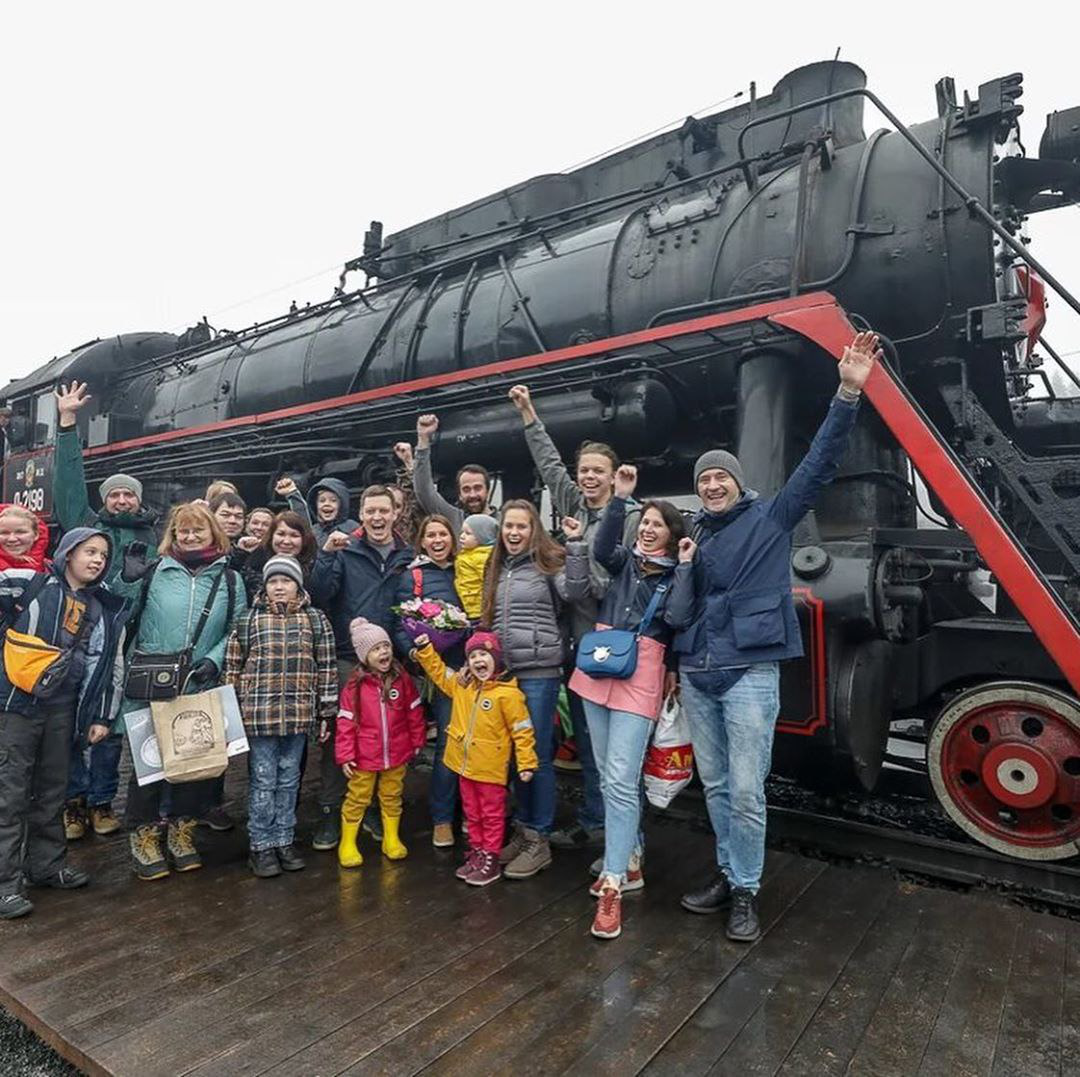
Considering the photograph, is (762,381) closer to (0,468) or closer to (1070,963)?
(1070,963)

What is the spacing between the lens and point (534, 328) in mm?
4707

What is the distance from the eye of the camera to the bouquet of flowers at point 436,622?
3.23m

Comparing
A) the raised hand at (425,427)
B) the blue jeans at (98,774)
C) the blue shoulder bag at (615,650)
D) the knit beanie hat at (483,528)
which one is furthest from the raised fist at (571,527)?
the blue jeans at (98,774)

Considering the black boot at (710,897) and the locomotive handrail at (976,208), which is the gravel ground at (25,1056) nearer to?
the black boot at (710,897)

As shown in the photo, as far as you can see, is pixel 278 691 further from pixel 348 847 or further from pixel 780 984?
pixel 780 984

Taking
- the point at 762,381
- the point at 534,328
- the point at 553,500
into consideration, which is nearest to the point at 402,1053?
the point at 553,500

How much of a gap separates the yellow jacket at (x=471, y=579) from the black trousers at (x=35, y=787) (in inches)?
62.1

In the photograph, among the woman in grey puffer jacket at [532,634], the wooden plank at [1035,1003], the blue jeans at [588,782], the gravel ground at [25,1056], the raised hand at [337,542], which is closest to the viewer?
the wooden plank at [1035,1003]

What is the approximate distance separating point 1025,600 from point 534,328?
3.02 meters

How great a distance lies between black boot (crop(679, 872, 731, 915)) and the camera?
109 inches

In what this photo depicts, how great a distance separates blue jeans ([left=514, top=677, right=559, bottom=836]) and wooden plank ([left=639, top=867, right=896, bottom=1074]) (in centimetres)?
96

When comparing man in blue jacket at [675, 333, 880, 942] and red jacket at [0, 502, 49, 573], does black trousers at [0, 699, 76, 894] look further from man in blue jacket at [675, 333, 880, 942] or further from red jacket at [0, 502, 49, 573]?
man in blue jacket at [675, 333, 880, 942]

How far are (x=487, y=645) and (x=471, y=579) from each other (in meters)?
0.42

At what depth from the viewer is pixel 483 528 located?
3531 millimetres
